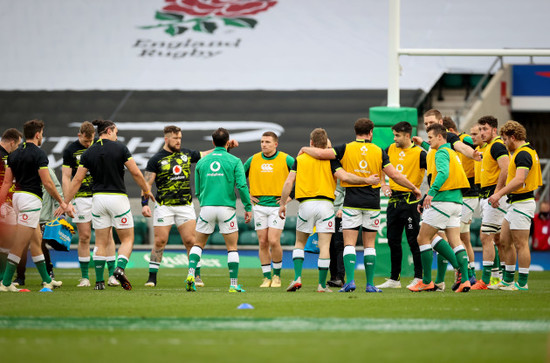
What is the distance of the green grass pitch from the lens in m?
5.70

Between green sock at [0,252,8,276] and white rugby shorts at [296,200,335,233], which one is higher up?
white rugby shorts at [296,200,335,233]

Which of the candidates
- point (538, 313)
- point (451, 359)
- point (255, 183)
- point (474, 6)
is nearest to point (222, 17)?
point (474, 6)

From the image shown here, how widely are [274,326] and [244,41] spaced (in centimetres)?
2098

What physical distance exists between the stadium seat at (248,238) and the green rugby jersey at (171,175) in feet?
28.3

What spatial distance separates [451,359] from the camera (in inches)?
216

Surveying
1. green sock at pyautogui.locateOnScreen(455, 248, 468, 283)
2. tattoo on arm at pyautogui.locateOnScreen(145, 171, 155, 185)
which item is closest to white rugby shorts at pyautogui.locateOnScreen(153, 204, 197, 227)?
tattoo on arm at pyautogui.locateOnScreen(145, 171, 155, 185)

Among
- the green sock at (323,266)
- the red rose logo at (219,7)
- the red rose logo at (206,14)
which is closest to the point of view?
the green sock at (323,266)

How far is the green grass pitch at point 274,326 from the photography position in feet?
18.7

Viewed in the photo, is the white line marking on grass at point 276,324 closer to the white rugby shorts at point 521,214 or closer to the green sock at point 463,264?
the green sock at point 463,264

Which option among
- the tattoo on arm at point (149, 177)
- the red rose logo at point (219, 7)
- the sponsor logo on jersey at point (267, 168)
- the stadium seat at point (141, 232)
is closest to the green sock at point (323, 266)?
the sponsor logo on jersey at point (267, 168)

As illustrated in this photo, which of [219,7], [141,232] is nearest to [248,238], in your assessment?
[141,232]

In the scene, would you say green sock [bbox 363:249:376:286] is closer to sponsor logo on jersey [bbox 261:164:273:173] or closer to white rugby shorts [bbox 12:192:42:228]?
sponsor logo on jersey [bbox 261:164:273:173]

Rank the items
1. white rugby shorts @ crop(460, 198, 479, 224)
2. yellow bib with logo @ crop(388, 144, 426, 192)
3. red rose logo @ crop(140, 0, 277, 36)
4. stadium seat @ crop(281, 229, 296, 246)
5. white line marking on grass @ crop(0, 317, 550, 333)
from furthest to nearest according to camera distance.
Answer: red rose logo @ crop(140, 0, 277, 36) → stadium seat @ crop(281, 229, 296, 246) → white rugby shorts @ crop(460, 198, 479, 224) → yellow bib with logo @ crop(388, 144, 426, 192) → white line marking on grass @ crop(0, 317, 550, 333)

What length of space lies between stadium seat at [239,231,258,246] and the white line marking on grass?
13.0 m
